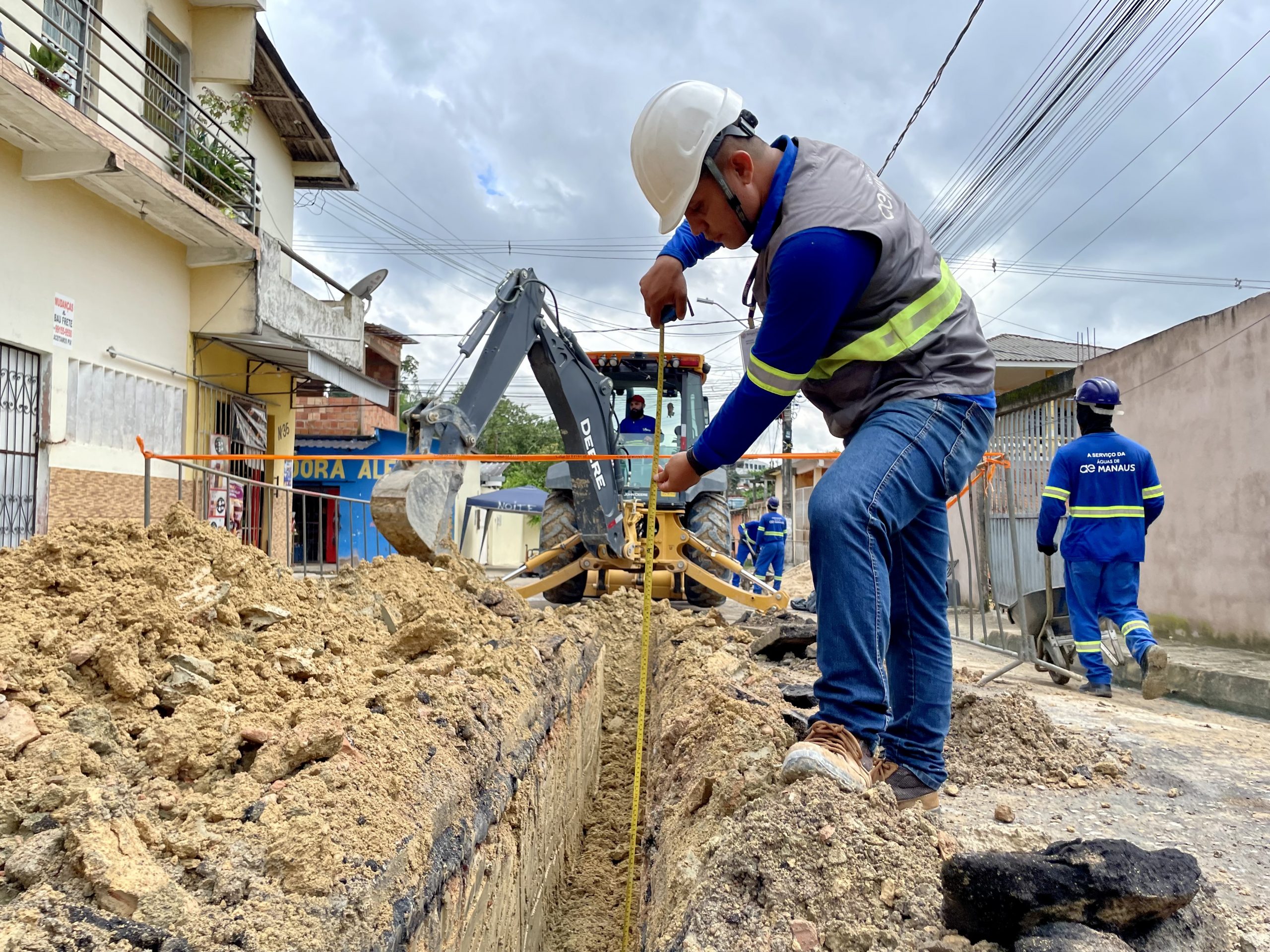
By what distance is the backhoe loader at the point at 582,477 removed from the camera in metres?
5.16

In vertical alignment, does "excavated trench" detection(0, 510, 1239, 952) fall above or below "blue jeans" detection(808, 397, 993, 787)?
below

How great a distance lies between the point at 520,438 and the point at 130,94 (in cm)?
3571

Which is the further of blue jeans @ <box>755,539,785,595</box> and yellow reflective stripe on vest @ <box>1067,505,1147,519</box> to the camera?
blue jeans @ <box>755,539,785,595</box>

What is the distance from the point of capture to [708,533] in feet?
28.4

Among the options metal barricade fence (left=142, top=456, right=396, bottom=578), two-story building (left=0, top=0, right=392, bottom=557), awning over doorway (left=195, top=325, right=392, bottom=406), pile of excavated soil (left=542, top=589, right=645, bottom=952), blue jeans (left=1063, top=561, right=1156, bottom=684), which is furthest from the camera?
awning over doorway (left=195, top=325, right=392, bottom=406)

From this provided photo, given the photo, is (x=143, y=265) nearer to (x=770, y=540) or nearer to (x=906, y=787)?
(x=770, y=540)

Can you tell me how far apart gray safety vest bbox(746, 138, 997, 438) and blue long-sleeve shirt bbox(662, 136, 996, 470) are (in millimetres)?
21

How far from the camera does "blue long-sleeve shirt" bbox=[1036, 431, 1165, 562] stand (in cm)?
520

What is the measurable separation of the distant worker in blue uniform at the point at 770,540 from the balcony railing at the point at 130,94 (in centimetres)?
861

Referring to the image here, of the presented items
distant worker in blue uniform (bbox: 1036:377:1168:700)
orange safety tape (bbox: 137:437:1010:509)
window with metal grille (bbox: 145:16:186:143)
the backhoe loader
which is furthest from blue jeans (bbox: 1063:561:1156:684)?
window with metal grille (bbox: 145:16:186:143)

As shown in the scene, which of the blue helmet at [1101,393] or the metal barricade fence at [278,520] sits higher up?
the blue helmet at [1101,393]

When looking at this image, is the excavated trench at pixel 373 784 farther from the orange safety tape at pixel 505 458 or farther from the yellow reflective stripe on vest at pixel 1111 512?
the yellow reflective stripe on vest at pixel 1111 512

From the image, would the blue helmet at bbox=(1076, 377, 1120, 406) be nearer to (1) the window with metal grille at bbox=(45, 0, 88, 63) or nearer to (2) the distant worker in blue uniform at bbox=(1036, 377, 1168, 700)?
(2) the distant worker in blue uniform at bbox=(1036, 377, 1168, 700)

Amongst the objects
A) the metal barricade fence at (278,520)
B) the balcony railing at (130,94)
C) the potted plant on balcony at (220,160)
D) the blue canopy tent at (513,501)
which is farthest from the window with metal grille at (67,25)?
the blue canopy tent at (513,501)
